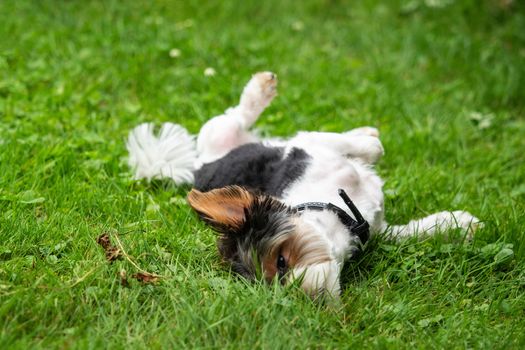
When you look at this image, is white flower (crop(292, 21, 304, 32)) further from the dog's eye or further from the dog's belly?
the dog's eye

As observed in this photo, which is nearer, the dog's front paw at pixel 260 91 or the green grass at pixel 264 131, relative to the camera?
the green grass at pixel 264 131

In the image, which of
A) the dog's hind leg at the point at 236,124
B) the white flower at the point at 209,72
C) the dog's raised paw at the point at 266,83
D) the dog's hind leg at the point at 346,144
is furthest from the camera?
the white flower at the point at 209,72

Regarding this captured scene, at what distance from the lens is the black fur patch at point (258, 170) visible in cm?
412

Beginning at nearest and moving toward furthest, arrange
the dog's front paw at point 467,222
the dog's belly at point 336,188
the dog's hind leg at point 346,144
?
the dog's belly at point 336,188 → the dog's front paw at point 467,222 → the dog's hind leg at point 346,144

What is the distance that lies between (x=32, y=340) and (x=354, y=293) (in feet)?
5.17

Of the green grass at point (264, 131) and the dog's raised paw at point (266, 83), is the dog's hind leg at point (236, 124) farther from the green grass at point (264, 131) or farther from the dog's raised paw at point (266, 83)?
the green grass at point (264, 131)

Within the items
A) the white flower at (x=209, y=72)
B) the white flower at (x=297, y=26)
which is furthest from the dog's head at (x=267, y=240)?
the white flower at (x=297, y=26)

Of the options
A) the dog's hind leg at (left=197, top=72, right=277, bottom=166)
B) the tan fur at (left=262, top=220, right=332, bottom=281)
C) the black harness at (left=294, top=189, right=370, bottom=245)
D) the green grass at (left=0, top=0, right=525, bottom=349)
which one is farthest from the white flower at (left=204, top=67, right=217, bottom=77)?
the tan fur at (left=262, top=220, right=332, bottom=281)

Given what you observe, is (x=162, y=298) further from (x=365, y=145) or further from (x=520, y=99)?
(x=520, y=99)

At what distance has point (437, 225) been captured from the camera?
4062 mm

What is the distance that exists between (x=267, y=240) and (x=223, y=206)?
0.32 metres

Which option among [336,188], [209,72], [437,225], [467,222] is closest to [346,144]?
[336,188]

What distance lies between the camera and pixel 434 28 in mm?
7820

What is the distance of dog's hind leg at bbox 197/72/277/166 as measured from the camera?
16.1ft
